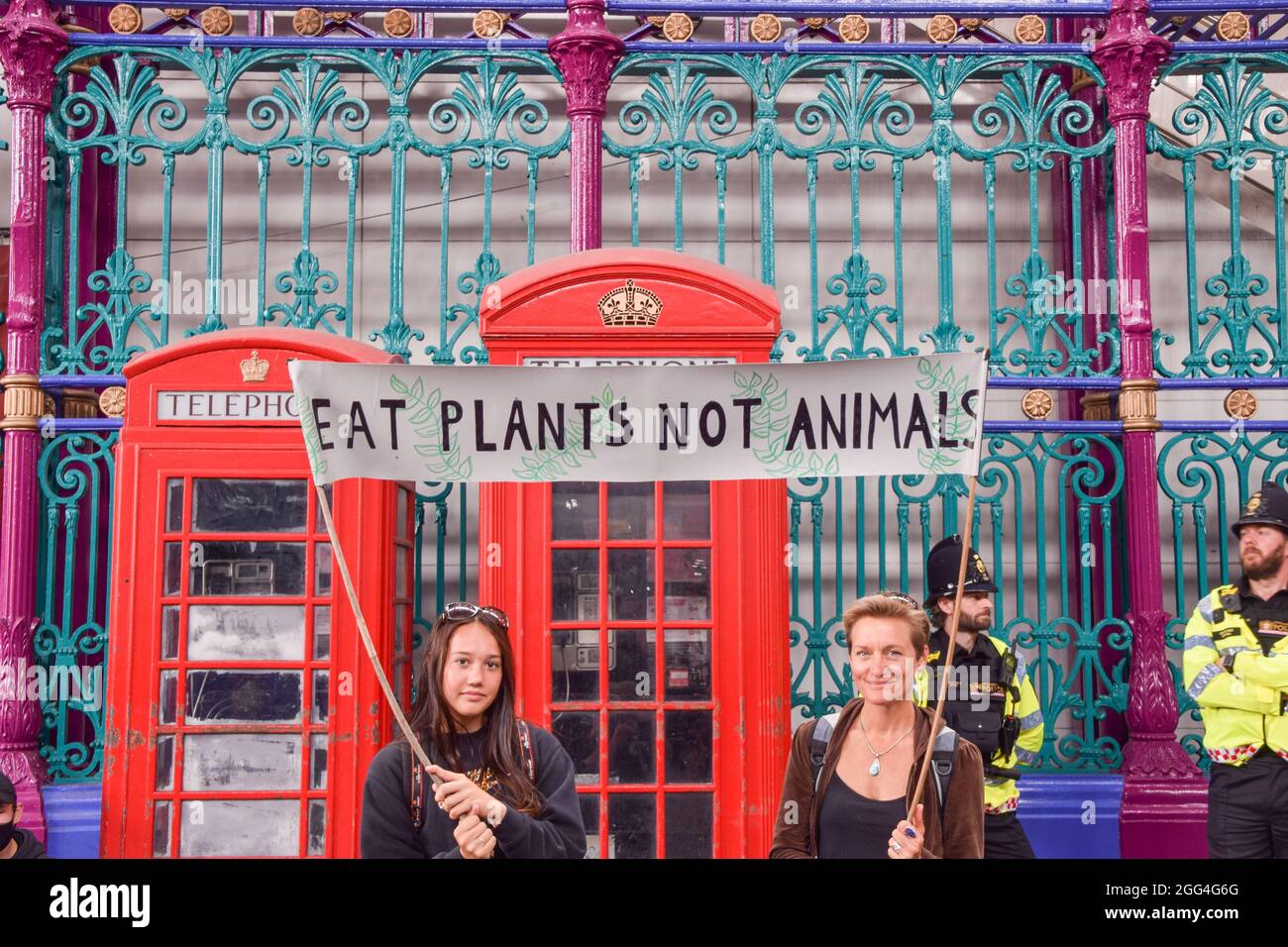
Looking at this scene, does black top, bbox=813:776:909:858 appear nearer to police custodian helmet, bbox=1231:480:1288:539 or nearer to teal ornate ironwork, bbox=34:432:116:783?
police custodian helmet, bbox=1231:480:1288:539

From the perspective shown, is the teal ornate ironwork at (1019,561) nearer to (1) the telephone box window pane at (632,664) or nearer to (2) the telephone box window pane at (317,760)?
(1) the telephone box window pane at (632,664)

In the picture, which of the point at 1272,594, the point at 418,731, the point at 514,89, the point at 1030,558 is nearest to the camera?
the point at 418,731

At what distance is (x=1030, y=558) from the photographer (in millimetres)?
7164

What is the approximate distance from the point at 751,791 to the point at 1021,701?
1161 mm

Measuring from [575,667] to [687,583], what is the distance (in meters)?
0.57

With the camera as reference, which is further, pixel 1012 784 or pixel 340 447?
pixel 1012 784

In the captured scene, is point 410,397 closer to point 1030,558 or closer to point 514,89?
point 514,89

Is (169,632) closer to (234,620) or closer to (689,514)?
(234,620)

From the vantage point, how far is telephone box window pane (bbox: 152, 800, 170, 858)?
15.7 ft

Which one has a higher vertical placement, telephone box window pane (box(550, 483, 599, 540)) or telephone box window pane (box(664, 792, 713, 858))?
telephone box window pane (box(550, 483, 599, 540))

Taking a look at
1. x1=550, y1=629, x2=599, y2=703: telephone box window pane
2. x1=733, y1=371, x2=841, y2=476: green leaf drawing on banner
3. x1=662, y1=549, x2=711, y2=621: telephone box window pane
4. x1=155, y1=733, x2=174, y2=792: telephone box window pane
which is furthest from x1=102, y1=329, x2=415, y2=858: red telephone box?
x1=733, y1=371, x2=841, y2=476: green leaf drawing on banner

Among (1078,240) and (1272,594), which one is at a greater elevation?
(1078,240)

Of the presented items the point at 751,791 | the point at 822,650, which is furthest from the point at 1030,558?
the point at 751,791

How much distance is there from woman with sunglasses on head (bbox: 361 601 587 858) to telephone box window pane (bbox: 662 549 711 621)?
1249mm
